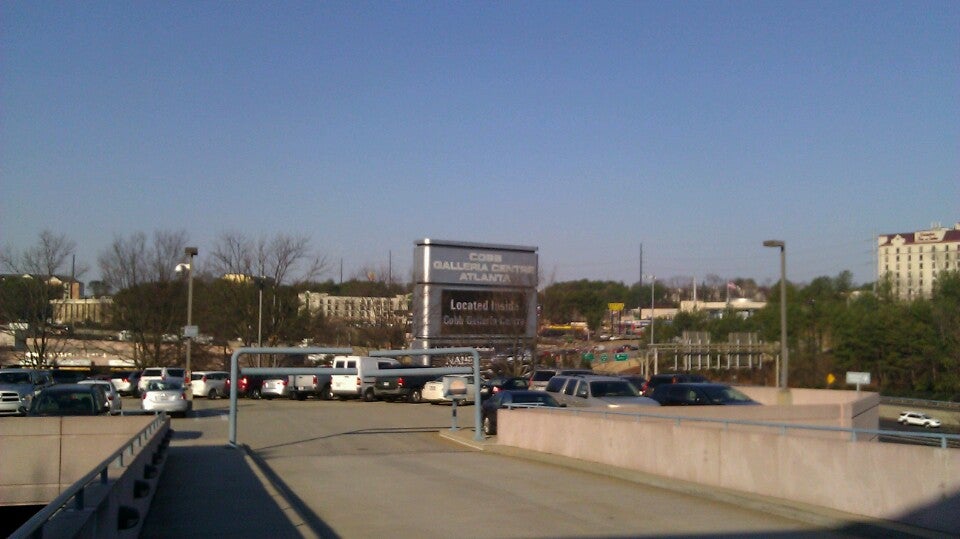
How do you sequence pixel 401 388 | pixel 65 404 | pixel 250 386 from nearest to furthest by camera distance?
1. pixel 65 404
2. pixel 401 388
3. pixel 250 386

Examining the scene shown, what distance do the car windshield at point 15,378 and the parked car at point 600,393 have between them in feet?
66.5

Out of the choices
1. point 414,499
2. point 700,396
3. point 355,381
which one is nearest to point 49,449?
point 414,499

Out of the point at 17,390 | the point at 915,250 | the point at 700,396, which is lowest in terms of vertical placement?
the point at 17,390

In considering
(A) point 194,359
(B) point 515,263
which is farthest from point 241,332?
(B) point 515,263

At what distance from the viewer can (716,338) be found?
77188 mm

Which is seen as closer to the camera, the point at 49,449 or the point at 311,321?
the point at 49,449

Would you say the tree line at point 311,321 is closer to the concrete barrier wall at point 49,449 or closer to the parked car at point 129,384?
the parked car at point 129,384

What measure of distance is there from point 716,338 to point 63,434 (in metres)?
64.6

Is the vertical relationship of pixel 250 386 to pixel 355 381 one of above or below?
below

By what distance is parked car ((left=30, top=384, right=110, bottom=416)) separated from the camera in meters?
23.2

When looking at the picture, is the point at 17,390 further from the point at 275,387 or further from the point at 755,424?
the point at 755,424

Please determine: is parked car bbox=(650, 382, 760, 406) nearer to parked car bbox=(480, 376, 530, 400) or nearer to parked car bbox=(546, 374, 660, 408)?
parked car bbox=(546, 374, 660, 408)

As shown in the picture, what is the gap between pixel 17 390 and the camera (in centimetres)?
3216

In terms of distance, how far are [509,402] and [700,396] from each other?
5241 mm
